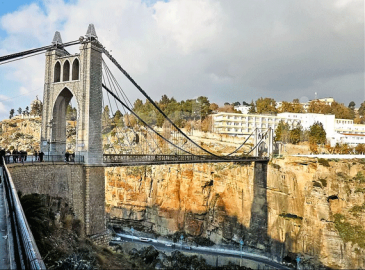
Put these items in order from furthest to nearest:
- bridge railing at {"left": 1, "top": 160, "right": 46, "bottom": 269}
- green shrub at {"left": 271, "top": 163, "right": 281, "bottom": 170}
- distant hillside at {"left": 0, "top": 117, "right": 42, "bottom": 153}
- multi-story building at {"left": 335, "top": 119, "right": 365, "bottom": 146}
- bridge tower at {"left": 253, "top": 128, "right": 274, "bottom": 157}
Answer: distant hillside at {"left": 0, "top": 117, "right": 42, "bottom": 153} → multi-story building at {"left": 335, "top": 119, "right": 365, "bottom": 146} → bridge tower at {"left": 253, "top": 128, "right": 274, "bottom": 157} → green shrub at {"left": 271, "top": 163, "right": 281, "bottom": 170} → bridge railing at {"left": 1, "top": 160, "right": 46, "bottom": 269}

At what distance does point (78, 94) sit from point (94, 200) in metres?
5.57

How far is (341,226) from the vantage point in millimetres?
25406

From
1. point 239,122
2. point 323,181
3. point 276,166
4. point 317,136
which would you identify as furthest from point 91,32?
point 239,122

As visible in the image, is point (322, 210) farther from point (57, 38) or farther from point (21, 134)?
point (21, 134)

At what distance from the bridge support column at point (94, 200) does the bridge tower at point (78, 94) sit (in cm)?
60

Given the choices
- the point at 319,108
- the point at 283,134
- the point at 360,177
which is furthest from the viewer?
the point at 319,108

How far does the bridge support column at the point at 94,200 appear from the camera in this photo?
50.7ft

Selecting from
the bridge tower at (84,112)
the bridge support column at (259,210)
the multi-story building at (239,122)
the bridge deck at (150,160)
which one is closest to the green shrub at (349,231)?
the bridge support column at (259,210)

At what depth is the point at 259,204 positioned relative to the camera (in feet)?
104

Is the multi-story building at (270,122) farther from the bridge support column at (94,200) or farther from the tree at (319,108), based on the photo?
the bridge support column at (94,200)

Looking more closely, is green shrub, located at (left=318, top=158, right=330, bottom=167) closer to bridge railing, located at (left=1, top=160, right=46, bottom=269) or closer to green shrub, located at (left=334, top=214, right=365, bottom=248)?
green shrub, located at (left=334, top=214, right=365, bottom=248)

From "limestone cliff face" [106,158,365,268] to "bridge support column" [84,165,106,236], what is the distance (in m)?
19.1

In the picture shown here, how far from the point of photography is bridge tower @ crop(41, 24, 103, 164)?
15648 millimetres

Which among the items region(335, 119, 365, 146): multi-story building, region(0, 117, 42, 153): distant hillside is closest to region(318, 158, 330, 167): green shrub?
region(335, 119, 365, 146): multi-story building
